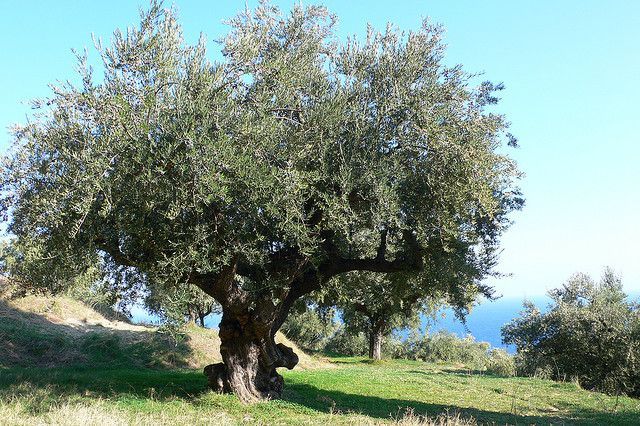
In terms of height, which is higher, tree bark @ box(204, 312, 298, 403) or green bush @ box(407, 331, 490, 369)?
green bush @ box(407, 331, 490, 369)

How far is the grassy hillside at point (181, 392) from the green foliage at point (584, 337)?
6794 mm

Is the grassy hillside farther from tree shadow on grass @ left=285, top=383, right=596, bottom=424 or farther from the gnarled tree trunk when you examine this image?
the gnarled tree trunk

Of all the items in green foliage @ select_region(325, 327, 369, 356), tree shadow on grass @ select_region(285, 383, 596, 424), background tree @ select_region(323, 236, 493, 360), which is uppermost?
background tree @ select_region(323, 236, 493, 360)

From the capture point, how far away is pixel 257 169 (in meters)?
11.4

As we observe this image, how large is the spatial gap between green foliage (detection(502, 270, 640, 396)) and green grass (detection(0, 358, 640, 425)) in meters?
8.47

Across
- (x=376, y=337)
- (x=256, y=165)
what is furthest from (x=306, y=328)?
(x=256, y=165)

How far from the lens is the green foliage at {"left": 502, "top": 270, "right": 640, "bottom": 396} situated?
28.8 m

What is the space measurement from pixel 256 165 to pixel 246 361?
275 inches

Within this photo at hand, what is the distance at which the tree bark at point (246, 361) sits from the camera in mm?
15250

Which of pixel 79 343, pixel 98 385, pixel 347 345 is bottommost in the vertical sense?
pixel 98 385

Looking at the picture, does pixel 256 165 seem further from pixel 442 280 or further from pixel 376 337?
pixel 376 337

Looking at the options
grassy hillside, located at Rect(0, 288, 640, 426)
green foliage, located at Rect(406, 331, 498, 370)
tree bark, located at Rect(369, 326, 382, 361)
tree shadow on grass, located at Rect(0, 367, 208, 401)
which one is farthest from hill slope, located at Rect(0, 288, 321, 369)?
green foliage, located at Rect(406, 331, 498, 370)

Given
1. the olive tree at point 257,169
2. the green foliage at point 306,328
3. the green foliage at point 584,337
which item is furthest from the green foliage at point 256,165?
the green foliage at point 306,328

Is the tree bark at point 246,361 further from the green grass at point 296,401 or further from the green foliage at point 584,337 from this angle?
the green foliage at point 584,337
